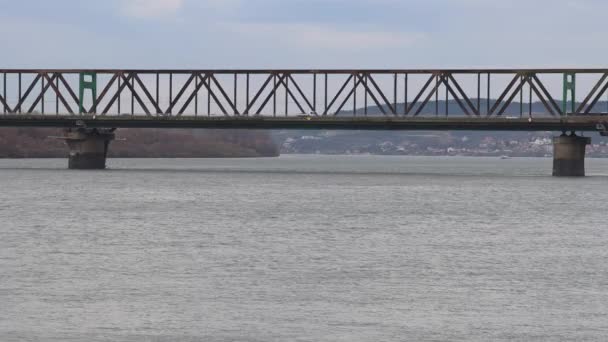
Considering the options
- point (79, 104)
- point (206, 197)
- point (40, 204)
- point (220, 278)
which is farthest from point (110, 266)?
point (79, 104)

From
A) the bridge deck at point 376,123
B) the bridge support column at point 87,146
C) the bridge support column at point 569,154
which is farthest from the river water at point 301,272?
the bridge support column at point 87,146

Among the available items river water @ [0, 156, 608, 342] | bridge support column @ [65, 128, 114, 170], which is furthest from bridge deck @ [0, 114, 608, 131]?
river water @ [0, 156, 608, 342]

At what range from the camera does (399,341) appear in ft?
95.9

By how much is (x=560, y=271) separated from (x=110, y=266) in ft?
51.1

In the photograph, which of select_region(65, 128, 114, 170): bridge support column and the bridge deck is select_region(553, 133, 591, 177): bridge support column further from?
select_region(65, 128, 114, 170): bridge support column

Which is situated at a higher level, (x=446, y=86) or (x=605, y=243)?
(x=446, y=86)

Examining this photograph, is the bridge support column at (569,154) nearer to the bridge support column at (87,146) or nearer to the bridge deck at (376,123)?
the bridge deck at (376,123)

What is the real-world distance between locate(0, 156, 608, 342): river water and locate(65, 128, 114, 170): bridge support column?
68.5 m

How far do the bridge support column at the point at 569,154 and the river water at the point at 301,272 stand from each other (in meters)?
52.2

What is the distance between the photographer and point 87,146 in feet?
525

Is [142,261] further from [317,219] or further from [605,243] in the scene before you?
[317,219]

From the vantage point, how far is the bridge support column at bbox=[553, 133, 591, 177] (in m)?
140

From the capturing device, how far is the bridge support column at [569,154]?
140 meters

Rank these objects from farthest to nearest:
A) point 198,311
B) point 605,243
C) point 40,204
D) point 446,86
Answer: point 446,86 < point 40,204 < point 605,243 < point 198,311
